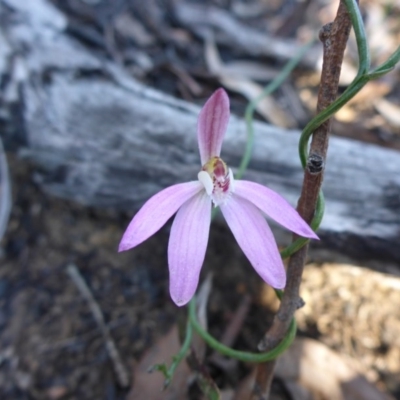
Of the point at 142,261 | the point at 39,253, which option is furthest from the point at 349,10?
the point at 39,253

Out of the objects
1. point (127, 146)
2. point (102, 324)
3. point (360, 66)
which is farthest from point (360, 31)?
point (102, 324)

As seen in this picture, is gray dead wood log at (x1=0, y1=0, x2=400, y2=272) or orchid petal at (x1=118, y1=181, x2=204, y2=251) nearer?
orchid petal at (x1=118, y1=181, x2=204, y2=251)

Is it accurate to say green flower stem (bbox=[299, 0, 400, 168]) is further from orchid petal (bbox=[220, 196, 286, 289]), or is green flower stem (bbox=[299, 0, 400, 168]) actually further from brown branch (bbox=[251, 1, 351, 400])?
orchid petal (bbox=[220, 196, 286, 289])

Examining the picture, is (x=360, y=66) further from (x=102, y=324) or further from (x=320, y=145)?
(x=102, y=324)

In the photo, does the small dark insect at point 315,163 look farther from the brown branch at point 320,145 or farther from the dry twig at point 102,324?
the dry twig at point 102,324

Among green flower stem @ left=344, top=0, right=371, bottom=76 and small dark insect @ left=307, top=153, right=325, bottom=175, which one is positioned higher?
green flower stem @ left=344, top=0, right=371, bottom=76

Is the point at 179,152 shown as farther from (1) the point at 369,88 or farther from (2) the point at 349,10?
(1) the point at 369,88

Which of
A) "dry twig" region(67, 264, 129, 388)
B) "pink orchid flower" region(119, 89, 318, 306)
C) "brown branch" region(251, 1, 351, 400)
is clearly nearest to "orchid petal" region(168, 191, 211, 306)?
→ "pink orchid flower" region(119, 89, 318, 306)
